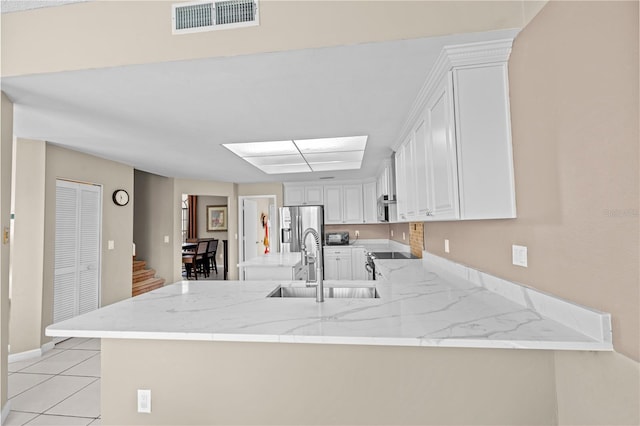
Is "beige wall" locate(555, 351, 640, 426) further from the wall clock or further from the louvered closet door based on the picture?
the wall clock

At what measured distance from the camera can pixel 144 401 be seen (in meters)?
1.64

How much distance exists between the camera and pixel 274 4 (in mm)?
1782

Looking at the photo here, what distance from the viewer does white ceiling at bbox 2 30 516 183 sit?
1884mm

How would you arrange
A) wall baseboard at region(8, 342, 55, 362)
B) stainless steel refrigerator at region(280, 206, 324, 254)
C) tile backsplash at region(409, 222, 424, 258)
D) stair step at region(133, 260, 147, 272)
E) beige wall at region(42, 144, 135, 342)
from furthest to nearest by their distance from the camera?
stair step at region(133, 260, 147, 272) → tile backsplash at region(409, 222, 424, 258) → beige wall at region(42, 144, 135, 342) → stainless steel refrigerator at region(280, 206, 324, 254) → wall baseboard at region(8, 342, 55, 362)

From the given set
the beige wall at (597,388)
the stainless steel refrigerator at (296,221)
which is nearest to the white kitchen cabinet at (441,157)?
the beige wall at (597,388)

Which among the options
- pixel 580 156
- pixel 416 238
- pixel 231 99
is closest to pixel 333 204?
pixel 416 238

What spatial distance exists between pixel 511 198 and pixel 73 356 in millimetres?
4287

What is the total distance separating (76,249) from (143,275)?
1.73 m

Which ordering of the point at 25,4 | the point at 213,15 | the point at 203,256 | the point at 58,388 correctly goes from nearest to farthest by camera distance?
the point at 213,15 → the point at 25,4 → the point at 58,388 → the point at 203,256

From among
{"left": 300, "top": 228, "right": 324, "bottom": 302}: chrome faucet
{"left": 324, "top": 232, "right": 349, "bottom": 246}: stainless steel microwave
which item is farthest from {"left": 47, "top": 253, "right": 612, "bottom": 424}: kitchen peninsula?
{"left": 324, "top": 232, "right": 349, "bottom": 246}: stainless steel microwave

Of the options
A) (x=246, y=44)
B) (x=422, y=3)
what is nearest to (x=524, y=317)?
(x=422, y=3)

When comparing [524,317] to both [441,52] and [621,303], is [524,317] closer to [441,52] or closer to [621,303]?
[621,303]

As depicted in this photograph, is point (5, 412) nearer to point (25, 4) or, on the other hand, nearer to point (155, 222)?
point (25, 4)

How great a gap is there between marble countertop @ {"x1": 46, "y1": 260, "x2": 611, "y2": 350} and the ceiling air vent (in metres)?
1.59
